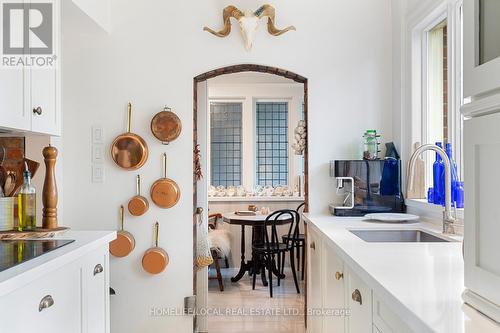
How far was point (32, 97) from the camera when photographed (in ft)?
6.13

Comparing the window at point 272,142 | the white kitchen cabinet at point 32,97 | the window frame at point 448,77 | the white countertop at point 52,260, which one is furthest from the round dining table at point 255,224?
the white kitchen cabinet at point 32,97

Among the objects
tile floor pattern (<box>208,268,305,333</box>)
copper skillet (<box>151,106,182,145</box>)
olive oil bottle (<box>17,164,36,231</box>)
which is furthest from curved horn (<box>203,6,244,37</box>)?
tile floor pattern (<box>208,268,305,333</box>)

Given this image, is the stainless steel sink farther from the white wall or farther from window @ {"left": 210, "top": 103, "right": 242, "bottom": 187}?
window @ {"left": 210, "top": 103, "right": 242, "bottom": 187}

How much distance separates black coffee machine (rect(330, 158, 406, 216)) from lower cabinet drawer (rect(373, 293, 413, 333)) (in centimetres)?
149

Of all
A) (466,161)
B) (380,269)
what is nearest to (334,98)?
(380,269)

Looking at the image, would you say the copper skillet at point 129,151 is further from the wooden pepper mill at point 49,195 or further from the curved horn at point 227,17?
the curved horn at point 227,17

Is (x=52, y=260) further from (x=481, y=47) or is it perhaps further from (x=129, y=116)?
(x=129, y=116)

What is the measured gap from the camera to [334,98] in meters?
2.94

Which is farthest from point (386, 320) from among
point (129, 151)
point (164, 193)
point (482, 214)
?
point (129, 151)

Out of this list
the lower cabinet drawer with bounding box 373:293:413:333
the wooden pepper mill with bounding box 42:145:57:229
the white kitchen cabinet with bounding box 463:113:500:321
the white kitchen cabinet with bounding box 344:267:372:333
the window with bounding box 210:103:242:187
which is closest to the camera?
the white kitchen cabinet with bounding box 463:113:500:321

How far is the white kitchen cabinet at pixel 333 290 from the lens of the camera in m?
1.85

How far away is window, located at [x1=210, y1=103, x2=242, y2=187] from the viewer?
18.2 ft

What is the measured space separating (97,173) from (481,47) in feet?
8.61

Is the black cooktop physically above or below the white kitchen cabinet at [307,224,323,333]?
above
